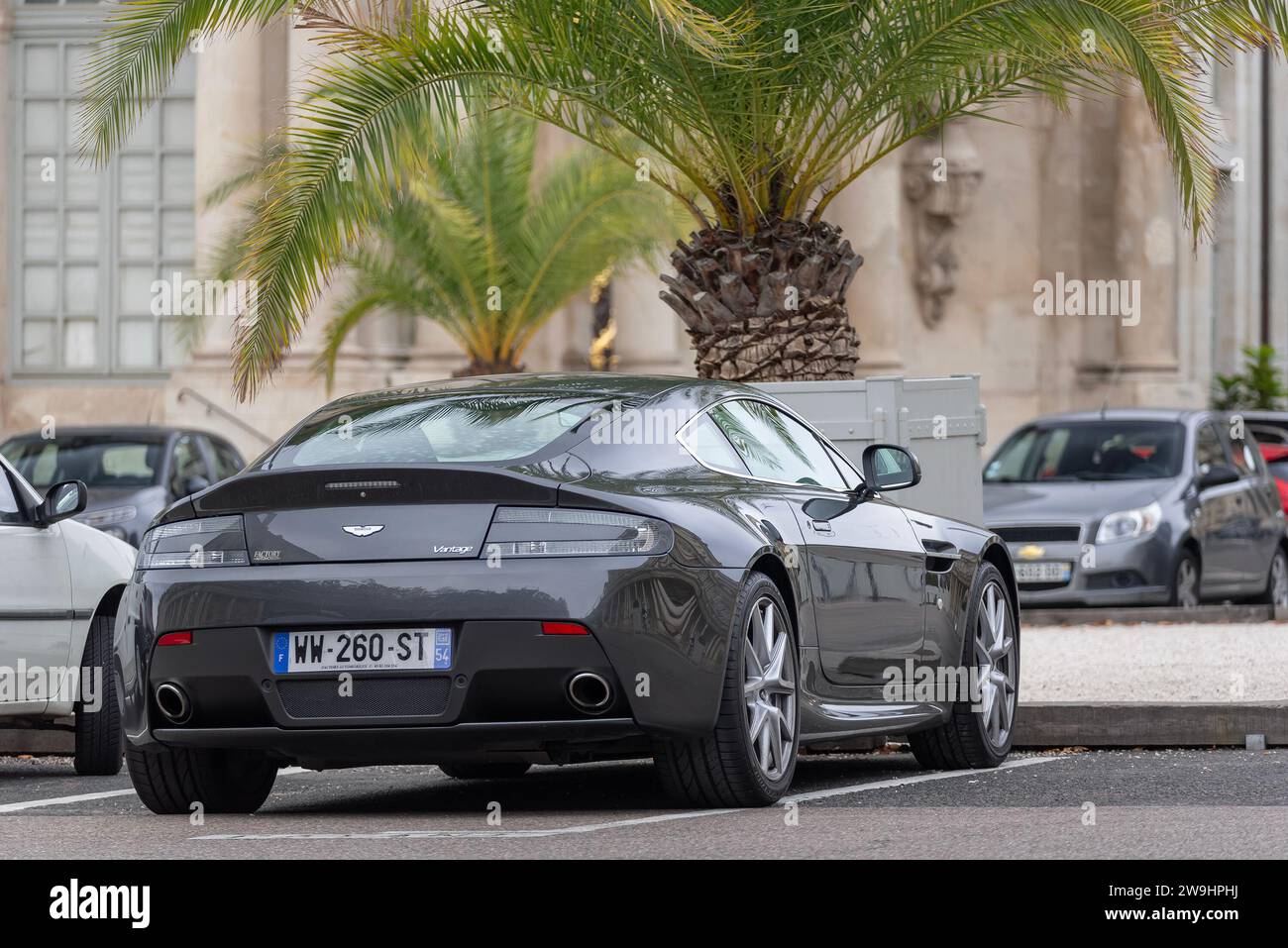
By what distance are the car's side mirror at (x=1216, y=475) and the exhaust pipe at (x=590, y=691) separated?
448 inches

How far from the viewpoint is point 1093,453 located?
60.0 feet

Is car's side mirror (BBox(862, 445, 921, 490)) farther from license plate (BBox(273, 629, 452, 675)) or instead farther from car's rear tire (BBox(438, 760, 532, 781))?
license plate (BBox(273, 629, 452, 675))

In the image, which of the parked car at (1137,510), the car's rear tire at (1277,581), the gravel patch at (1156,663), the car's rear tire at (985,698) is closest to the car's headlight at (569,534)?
the car's rear tire at (985,698)

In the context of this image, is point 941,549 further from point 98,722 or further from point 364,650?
point 98,722

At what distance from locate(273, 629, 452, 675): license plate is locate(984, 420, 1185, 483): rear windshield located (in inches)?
448

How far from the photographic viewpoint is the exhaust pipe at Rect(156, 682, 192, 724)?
7332mm

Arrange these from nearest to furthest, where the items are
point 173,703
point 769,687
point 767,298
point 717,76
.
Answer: point 173,703 → point 769,687 → point 717,76 → point 767,298

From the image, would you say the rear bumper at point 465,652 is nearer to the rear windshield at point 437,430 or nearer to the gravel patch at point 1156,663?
the rear windshield at point 437,430

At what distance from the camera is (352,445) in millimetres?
7605

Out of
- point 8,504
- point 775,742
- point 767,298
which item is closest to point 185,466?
point 767,298

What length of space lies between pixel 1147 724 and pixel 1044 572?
6942 mm

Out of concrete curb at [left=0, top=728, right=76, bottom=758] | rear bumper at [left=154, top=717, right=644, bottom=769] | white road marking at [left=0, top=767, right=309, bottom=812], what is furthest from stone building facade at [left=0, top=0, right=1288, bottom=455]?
rear bumper at [left=154, top=717, right=644, bottom=769]

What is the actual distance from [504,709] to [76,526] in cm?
389
